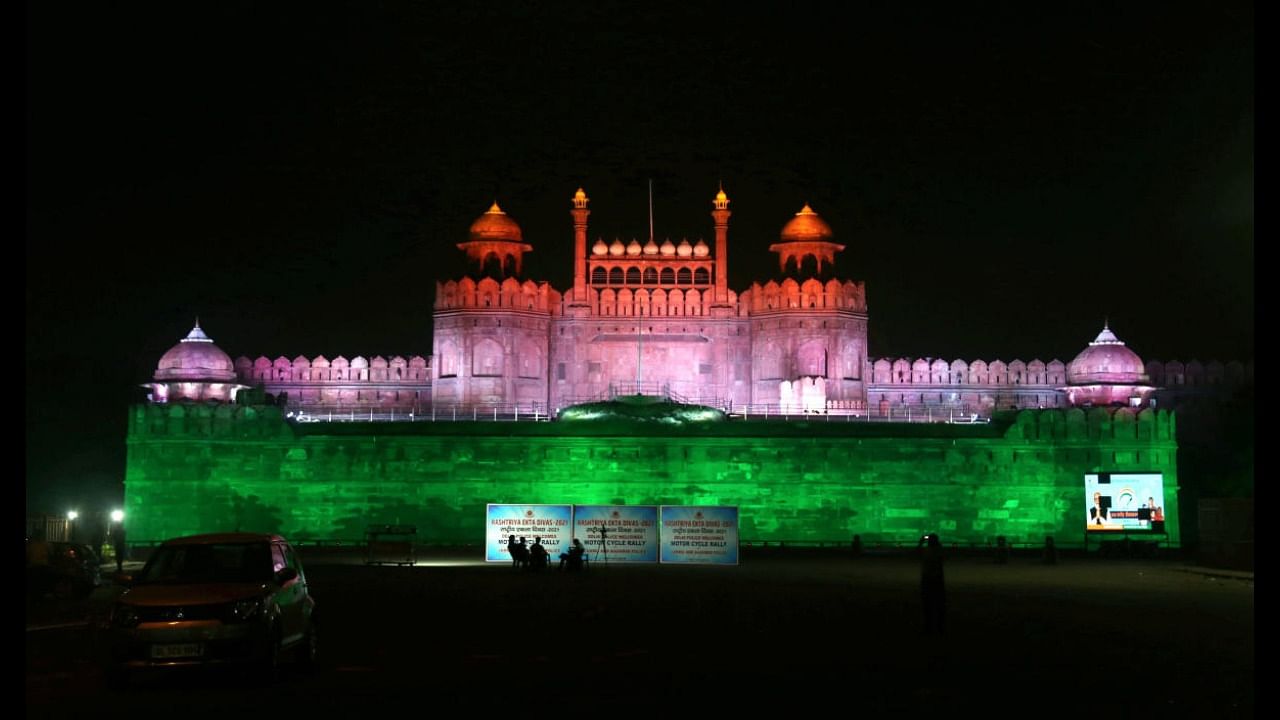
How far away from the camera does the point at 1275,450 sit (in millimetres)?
11312

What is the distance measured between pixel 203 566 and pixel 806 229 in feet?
131

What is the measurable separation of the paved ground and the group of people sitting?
285 cm

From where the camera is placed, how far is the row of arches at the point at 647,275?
5434cm

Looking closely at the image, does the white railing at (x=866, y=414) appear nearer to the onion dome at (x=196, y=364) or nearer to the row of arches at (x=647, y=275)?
the row of arches at (x=647, y=275)

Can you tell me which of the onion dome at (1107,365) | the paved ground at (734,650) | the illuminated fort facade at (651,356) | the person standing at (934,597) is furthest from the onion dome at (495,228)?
the person standing at (934,597)

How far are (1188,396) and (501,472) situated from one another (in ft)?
80.5

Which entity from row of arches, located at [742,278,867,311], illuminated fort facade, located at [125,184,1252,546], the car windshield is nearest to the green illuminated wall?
illuminated fort facade, located at [125,184,1252,546]

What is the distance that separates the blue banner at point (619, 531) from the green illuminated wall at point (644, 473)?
930 centimetres

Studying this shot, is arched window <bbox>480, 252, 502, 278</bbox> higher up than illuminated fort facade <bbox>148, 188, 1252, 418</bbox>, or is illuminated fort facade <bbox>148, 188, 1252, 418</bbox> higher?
arched window <bbox>480, 252, 502, 278</bbox>

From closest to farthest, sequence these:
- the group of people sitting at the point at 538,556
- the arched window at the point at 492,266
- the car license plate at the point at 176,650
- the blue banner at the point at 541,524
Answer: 1. the car license plate at the point at 176,650
2. the group of people sitting at the point at 538,556
3. the blue banner at the point at 541,524
4. the arched window at the point at 492,266

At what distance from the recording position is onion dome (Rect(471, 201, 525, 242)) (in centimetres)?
5334

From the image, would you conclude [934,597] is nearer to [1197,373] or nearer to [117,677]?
[117,677]

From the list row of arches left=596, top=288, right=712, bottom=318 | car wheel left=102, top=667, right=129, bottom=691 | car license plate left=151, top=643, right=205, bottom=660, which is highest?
row of arches left=596, top=288, right=712, bottom=318

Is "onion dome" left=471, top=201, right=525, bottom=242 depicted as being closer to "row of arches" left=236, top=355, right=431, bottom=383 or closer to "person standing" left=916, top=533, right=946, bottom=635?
→ "row of arches" left=236, top=355, right=431, bottom=383
